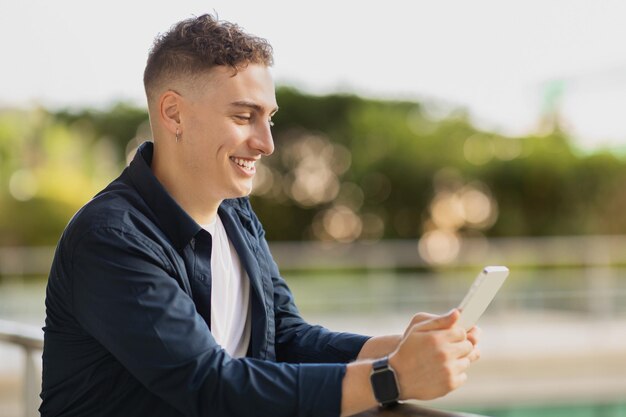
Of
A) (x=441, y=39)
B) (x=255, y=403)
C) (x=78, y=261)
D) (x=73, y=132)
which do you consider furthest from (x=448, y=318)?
(x=441, y=39)

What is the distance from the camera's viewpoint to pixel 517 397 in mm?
7371

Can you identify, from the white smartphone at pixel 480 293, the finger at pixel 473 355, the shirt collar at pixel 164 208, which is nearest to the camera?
the white smartphone at pixel 480 293

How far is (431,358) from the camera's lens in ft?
4.55

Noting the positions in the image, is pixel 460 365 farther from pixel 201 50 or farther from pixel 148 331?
pixel 201 50

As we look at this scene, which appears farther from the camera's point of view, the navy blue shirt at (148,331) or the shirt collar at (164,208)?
the shirt collar at (164,208)

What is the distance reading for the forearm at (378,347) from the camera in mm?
1727

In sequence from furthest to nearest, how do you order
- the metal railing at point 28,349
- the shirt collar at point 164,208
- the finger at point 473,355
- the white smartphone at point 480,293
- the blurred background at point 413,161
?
1. the blurred background at point 413,161
2. the metal railing at point 28,349
3. the shirt collar at point 164,208
4. the finger at point 473,355
5. the white smartphone at point 480,293

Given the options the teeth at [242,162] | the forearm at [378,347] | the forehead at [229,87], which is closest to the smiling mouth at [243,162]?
the teeth at [242,162]

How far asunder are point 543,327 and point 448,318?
6.71 metres

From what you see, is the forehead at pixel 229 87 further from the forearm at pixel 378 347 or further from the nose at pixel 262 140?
the forearm at pixel 378 347

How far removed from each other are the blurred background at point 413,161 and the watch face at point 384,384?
603 centimetres

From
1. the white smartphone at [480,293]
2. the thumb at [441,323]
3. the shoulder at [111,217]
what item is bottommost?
the thumb at [441,323]

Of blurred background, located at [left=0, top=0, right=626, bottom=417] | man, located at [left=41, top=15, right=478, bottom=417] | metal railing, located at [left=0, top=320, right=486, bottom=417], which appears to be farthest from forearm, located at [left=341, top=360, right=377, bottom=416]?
blurred background, located at [left=0, top=0, right=626, bottom=417]

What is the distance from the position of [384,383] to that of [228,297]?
1.40 ft
